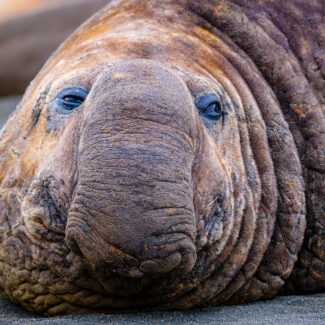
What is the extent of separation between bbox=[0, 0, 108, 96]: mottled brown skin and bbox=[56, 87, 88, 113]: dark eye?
8778 mm

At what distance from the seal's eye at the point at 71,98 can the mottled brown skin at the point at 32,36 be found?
28.8 ft

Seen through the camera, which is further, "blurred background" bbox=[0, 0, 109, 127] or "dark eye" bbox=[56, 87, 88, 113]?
"blurred background" bbox=[0, 0, 109, 127]

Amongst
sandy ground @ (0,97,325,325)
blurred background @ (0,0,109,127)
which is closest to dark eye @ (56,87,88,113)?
sandy ground @ (0,97,325,325)

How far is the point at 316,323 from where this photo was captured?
3365 millimetres

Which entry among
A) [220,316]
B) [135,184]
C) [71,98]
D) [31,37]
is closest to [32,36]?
[31,37]

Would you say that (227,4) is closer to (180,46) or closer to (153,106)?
(180,46)

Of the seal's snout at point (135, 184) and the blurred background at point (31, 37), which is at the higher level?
the blurred background at point (31, 37)

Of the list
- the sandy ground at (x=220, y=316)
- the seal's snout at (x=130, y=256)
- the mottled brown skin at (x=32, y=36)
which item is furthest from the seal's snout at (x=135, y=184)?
the mottled brown skin at (x=32, y=36)

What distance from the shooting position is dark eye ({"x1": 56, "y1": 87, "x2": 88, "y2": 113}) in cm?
374

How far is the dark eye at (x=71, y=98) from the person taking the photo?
3738 mm

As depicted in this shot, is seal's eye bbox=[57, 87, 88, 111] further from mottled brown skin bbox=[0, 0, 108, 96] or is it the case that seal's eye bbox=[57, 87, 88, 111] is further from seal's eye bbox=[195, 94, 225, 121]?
mottled brown skin bbox=[0, 0, 108, 96]

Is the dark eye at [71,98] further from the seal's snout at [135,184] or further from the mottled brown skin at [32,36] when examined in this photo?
the mottled brown skin at [32,36]

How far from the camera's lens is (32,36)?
12828 millimetres

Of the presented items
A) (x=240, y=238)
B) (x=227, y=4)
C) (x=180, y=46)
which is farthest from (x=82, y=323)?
(x=227, y=4)
